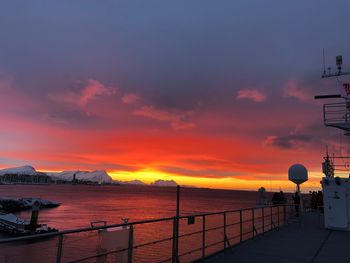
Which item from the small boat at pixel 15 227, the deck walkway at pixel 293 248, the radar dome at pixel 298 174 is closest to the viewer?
the deck walkway at pixel 293 248

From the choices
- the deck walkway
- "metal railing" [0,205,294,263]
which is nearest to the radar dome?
"metal railing" [0,205,294,263]

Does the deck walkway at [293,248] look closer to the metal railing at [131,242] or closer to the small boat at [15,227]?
the metal railing at [131,242]

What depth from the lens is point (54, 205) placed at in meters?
103

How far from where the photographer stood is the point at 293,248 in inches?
434

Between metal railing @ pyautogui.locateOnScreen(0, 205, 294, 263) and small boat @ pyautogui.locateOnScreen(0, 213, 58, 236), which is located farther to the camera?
small boat @ pyautogui.locateOnScreen(0, 213, 58, 236)

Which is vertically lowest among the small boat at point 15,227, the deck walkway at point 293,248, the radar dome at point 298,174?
the small boat at point 15,227

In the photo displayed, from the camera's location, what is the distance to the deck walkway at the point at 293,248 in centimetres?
944

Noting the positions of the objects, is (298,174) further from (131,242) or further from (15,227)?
(15,227)

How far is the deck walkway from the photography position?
9438mm

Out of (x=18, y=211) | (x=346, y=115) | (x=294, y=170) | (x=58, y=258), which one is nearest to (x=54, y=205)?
(x=18, y=211)

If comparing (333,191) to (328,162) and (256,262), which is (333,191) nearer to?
(328,162)

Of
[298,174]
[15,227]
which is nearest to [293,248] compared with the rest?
[298,174]

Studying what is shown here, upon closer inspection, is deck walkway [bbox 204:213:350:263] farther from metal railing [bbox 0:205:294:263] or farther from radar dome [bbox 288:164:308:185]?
radar dome [bbox 288:164:308:185]

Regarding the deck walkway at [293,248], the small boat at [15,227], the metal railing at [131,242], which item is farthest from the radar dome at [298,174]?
the small boat at [15,227]
